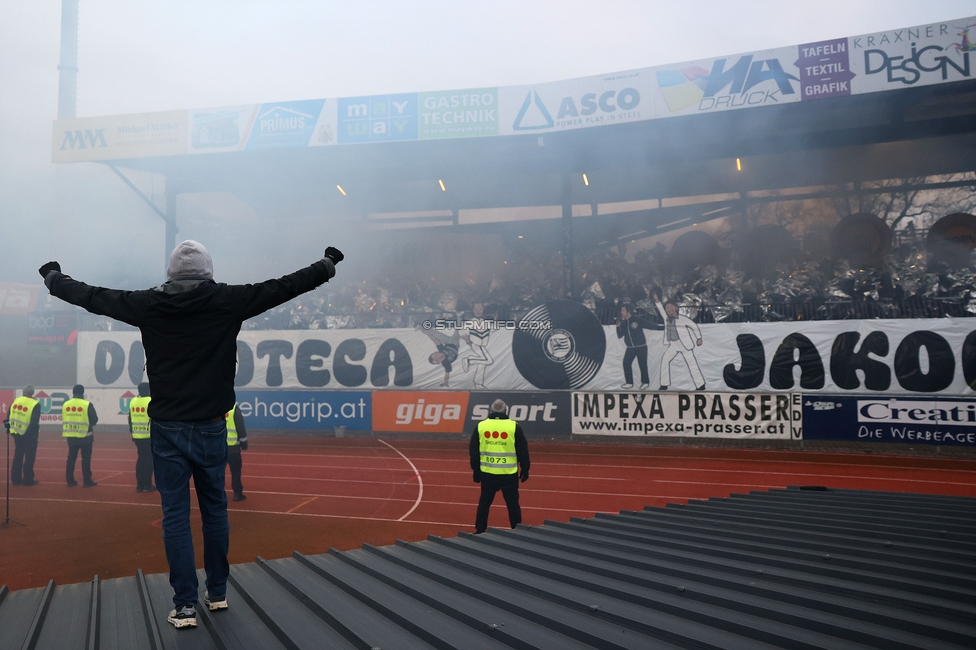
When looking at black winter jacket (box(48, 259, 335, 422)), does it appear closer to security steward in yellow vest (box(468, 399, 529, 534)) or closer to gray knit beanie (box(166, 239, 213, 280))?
gray knit beanie (box(166, 239, 213, 280))

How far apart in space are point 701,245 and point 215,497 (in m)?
22.1

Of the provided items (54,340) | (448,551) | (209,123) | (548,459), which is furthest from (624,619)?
(54,340)

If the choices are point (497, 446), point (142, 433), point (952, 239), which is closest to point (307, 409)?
point (142, 433)

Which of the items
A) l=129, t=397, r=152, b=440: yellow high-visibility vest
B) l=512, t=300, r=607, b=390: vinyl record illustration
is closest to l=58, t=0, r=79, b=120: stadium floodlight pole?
l=129, t=397, r=152, b=440: yellow high-visibility vest

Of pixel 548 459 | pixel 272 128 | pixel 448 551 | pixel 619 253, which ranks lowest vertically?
pixel 548 459

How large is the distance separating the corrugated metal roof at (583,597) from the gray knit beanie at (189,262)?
4.72ft

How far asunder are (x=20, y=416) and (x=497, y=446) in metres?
9.45

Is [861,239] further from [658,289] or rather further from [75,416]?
[75,416]

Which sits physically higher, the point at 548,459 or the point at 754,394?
the point at 754,394

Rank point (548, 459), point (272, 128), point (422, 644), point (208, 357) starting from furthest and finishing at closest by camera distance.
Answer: point (272, 128) → point (548, 459) → point (208, 357) → point (422, 644)

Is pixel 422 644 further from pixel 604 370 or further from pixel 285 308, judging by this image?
pixel 285 308

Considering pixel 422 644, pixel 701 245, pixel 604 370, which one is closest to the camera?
pixel 422 644

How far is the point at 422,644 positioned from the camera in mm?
2072

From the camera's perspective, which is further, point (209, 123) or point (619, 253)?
point (619, 253)
